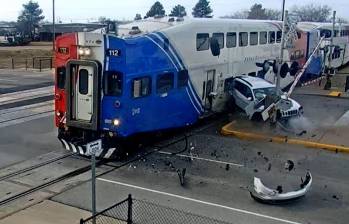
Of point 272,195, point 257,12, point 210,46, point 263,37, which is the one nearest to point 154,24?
point 210,46

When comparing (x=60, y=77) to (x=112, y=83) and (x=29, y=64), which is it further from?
(x=29, y=64)

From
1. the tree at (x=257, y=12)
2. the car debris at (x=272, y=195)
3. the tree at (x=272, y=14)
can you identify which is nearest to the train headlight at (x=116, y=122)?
the car debris at (x=272, y=195)

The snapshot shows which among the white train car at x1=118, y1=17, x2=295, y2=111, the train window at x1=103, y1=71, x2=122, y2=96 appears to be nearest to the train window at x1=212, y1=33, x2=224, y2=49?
the white train car at x1=118, y1=17, x2=295, y2=111

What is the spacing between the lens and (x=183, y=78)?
15.0 meters

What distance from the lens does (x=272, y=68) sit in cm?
2281

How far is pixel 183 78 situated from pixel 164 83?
1170 millimetres

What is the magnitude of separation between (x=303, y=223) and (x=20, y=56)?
45.7 metres

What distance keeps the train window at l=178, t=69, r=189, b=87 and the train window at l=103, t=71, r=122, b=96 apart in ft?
9.72

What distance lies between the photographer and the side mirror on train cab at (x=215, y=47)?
16.6m

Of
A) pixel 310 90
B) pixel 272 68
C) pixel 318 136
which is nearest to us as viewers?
pixel 318 136

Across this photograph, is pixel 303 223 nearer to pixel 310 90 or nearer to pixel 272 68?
pixel 272 68

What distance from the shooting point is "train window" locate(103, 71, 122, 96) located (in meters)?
12.2

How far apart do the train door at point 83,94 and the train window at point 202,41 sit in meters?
4.52

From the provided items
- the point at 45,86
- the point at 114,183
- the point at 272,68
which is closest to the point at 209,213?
the point at 114,183
